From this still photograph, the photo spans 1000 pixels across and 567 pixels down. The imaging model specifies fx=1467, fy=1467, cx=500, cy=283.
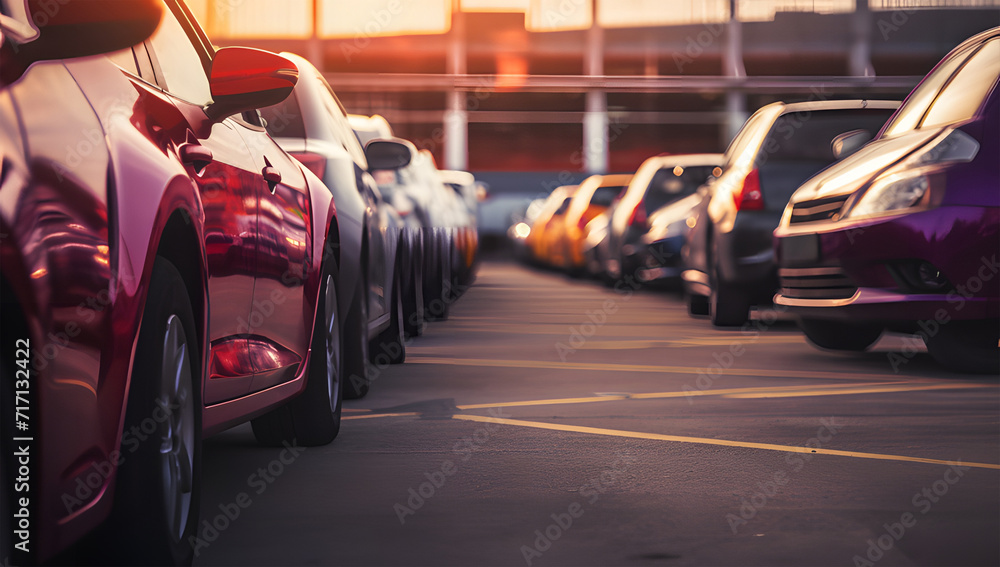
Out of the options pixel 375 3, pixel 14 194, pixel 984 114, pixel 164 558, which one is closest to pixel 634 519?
pixel 164 558

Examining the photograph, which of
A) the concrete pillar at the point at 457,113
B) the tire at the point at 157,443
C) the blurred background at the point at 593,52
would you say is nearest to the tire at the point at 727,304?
the tire at the point at 157,443

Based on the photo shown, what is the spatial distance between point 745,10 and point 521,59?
754 centimetres

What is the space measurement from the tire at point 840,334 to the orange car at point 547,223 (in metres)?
17.1

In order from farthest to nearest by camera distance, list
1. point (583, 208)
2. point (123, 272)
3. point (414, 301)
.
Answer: point (583, 208) < point (414, 301) < point (123, 272)

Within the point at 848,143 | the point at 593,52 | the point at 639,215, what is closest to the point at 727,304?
the point at 848,143

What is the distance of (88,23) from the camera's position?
3.00 m

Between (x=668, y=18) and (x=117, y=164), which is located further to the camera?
(x=668, y=18)

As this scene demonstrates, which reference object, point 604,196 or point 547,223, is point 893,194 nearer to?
point 604,196

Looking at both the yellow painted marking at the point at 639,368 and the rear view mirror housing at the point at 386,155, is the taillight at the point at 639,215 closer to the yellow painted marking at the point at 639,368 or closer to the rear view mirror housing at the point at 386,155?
the yellow painted marking at the point at 639,368

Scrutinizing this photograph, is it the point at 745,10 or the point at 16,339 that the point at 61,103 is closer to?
the point at 16,339

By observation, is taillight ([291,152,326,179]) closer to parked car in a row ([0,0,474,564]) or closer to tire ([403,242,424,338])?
parked car in a row ([0,0,474,564])

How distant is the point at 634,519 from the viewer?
14.2ft

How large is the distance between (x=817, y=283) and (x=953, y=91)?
137cm

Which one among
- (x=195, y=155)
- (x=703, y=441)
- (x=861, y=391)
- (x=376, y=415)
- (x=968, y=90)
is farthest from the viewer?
(x=968, y=90)
